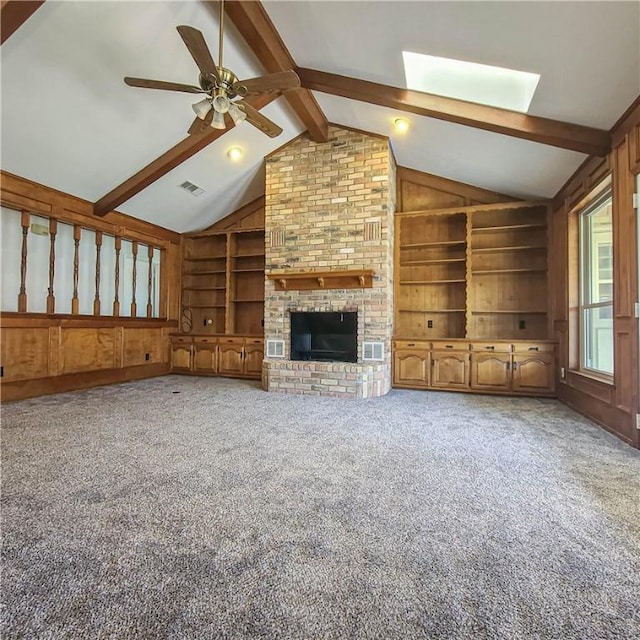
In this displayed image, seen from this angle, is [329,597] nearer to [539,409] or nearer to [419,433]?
[419,433]

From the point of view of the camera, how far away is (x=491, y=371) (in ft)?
16.2

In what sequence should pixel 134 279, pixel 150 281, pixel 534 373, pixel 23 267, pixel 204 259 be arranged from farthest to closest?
pixel 204 259
pixel 150 281
pixel 134 279
pixel 534 373
pixel 23 267

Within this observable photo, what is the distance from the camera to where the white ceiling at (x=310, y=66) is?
2600 millimetres

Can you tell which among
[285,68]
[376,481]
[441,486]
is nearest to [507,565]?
[441,486]

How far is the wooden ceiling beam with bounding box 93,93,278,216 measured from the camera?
4.73 meters

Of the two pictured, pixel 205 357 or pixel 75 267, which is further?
pixel 205 357

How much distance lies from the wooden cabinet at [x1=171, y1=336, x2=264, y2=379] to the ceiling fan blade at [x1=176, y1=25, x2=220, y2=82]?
4008 mm

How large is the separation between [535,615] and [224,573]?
1.07 meters

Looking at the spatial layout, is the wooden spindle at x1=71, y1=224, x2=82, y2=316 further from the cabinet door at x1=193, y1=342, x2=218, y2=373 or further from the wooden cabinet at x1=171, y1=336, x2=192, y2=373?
the cabinet door at x1=193, y1=342, x2=218, y2=373

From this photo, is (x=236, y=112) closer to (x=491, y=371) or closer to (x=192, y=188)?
(x=192, y=188)

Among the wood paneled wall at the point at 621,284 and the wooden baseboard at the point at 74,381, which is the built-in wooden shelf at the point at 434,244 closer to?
the wood paneled wall at the point at 621,284

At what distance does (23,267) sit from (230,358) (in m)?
3.14

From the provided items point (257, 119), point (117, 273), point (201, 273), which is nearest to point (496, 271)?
point (257, 119)

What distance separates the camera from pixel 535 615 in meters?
Answer: 1.14
